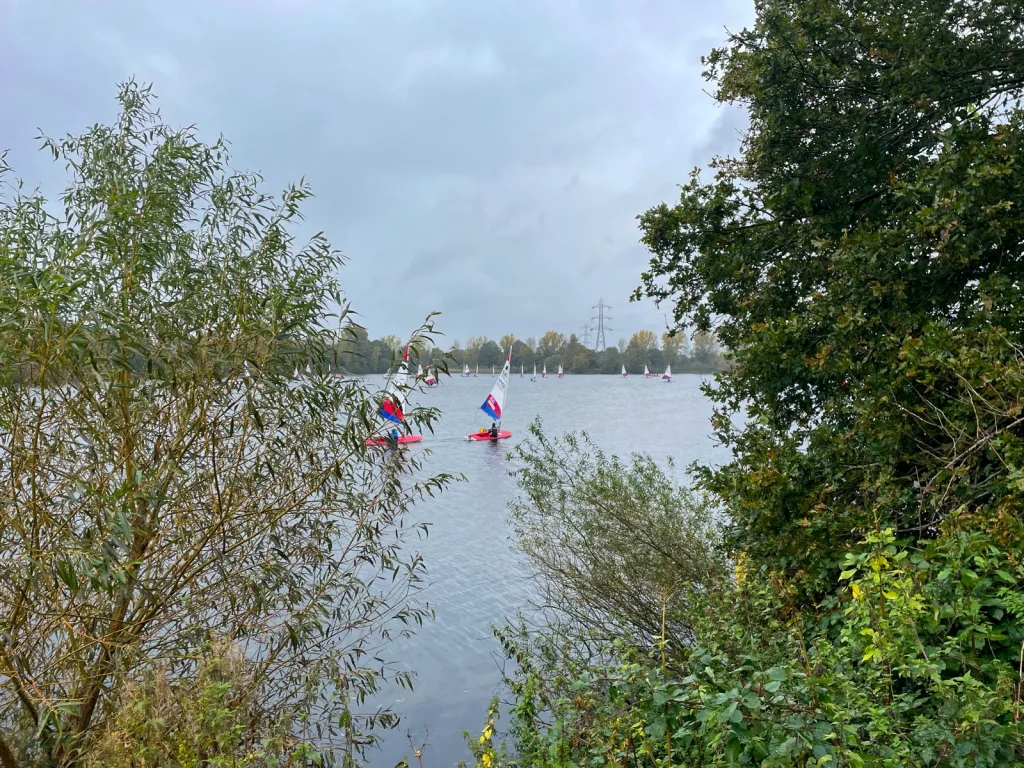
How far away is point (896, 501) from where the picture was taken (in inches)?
170

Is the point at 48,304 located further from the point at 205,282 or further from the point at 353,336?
the point at 353,336

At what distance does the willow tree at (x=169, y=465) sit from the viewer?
3783 millimetres

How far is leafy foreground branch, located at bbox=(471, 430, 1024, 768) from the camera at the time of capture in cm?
215

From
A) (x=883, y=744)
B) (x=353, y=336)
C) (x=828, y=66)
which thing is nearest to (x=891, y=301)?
(x=828, y=66)

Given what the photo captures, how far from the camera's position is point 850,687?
2.33 meters

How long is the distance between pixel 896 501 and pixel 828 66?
3796 mm

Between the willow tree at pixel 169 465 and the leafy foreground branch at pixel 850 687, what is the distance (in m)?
1.81

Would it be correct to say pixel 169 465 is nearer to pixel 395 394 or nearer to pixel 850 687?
pixel 395 394

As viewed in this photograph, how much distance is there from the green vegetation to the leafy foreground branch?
0.05ft

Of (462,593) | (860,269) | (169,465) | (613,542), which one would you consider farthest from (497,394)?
(169,465)

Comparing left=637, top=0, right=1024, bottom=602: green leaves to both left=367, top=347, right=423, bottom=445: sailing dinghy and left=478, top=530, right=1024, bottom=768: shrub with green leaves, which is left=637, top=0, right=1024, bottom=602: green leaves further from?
left=367, top=347, right=423, bottom=445: sailing dinghy

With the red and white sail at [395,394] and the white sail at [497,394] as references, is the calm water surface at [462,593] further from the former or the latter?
the white sail at [497,394]

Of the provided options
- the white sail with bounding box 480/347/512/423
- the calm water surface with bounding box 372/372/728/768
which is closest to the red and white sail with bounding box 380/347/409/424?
the calm water surface with bounding box 372/372/728/768

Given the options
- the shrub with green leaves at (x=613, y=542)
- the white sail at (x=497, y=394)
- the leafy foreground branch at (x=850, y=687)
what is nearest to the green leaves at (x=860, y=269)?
the leafy foreground branch at (x=850, y=687)
